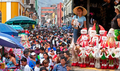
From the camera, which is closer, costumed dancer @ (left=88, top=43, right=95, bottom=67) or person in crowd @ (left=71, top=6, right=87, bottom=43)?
costumed dancer @ (left=88, top=43, right=95, bottom=67)

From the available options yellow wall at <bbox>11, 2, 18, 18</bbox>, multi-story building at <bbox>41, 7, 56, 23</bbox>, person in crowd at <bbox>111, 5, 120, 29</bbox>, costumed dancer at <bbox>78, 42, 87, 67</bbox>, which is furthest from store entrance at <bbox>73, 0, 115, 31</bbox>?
multi-story building at <bbox>41, 7, 56, 23</bbox>

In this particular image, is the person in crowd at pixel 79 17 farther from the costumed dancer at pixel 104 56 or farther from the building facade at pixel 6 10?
the building facade at pixel 6 10

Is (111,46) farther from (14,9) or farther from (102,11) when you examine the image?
(14,9)

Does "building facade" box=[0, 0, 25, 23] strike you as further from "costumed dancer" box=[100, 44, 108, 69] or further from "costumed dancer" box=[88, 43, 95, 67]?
"costumed dancer" box=[100, 44, 108, 69]

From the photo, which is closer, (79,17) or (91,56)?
(91,56)

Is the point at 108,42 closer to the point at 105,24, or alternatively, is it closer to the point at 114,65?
the point at 114,65

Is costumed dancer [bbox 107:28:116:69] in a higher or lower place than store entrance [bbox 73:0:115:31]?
lower

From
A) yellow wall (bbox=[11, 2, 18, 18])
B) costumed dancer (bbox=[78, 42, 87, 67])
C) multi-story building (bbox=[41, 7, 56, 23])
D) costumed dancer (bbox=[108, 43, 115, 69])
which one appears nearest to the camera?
costumed dancer (bbox=[108, 43, 115, 69])

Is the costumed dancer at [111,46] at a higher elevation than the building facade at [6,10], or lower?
lower

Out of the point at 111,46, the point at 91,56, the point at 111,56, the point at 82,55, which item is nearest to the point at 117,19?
the point at 111,46

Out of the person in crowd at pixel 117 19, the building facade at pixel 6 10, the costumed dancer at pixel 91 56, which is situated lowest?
the costumed dancer at pixel 91 56

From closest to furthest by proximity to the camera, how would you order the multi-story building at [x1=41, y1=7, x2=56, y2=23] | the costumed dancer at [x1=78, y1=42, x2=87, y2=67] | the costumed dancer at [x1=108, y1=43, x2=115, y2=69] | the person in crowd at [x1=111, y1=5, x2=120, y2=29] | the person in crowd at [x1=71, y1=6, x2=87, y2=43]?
the costumed dancer at [x1=108, y1=43, x2=115, y2=69], the costumed dancer at [x1=78, y1=42, x2=87, y2=67], the person in crowd at [x1=111, y1=5, x2=120, y2=29], the person in crowd at [x1=71, y1=6, x2=87, y2=43], the multi-story building at [x1=41, y1=7, x2=56, y2=23]

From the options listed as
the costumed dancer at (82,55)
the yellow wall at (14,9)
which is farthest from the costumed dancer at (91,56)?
the yellow wall at (14,9)

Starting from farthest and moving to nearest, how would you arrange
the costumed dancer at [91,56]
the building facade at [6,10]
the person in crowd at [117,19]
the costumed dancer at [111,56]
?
the building facade at [6,10]
the person in crowd at [117,19]
the costumed dancer at [91,56]
the costumed dancer at [111,56]
